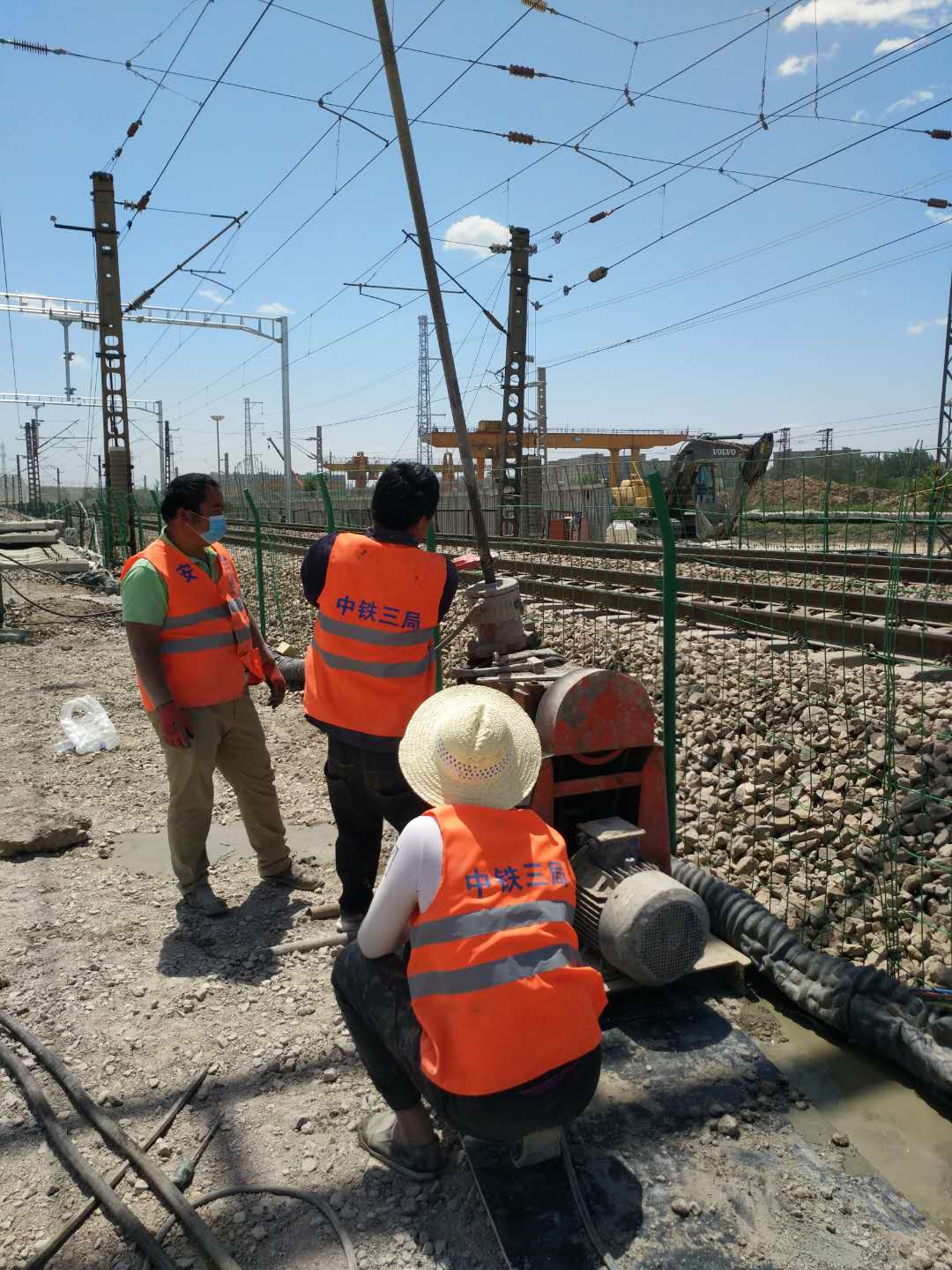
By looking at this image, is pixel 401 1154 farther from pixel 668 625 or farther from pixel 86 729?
pixel 86 729

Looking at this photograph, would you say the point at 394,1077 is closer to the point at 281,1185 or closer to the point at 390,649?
the point at 281,1185

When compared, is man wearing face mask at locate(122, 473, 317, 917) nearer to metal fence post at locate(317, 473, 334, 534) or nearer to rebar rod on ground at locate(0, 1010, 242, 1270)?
rebar rod on ground at locate(0, 1010, 242, 1270)

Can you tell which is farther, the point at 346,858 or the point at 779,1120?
the point at 346,858

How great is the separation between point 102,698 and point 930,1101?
7532 mm

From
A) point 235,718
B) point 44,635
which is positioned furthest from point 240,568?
point 235,718

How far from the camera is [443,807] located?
2.20 metres

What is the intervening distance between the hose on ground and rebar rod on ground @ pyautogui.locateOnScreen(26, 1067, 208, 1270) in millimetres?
213

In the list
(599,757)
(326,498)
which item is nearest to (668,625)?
(599,757)

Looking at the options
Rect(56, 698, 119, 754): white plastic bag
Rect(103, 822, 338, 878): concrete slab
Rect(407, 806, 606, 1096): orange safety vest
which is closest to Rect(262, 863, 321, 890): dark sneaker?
Rect(103, 822, 338, 878): concrete slab

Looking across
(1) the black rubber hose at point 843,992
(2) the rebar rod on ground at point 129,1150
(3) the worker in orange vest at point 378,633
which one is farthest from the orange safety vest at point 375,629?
(1) the black rubber hose at point 843,992

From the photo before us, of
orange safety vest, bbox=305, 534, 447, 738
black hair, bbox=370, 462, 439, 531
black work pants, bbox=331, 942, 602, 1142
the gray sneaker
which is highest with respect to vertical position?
black hair, bbox=370, 462, 439, 531

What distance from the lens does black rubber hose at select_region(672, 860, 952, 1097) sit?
292 centimetres

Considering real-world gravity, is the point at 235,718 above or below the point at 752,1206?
above

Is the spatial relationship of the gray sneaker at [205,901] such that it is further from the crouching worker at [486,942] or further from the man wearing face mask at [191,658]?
the crouching worker at [486,942]
